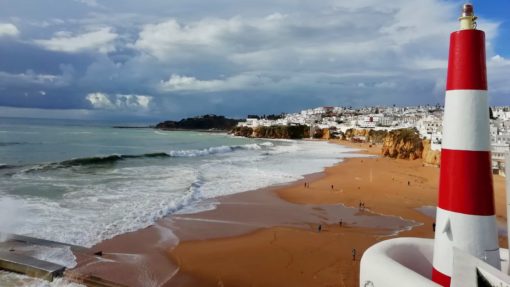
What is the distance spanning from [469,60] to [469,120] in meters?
0.74

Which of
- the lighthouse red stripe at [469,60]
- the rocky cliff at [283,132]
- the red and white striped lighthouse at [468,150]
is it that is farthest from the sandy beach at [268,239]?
the rocky cliff at [283,132]

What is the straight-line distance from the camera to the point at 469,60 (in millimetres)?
4988

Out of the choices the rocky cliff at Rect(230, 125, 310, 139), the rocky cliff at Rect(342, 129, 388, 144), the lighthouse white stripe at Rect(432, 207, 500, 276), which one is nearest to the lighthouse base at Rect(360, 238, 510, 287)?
the lighthouse white stripe at Rect(432, 207, 500, 276)

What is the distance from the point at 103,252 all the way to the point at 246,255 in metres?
4.46

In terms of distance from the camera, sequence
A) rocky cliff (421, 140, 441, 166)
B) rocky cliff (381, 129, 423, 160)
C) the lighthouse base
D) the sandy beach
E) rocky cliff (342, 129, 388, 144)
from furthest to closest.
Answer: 1. rocky cliff (342, 129, 388, 144)
2. rocky cliff (381, 129, 423, 160)
3. rocky cliff (421, 140, 441, 166)
4. the sandy beach
5. the lighthouse base

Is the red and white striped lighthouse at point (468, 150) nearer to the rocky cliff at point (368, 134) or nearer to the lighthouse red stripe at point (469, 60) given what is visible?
the lighthouse red stripe at point (469, 60)

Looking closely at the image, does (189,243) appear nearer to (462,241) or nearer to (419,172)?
(462,241)

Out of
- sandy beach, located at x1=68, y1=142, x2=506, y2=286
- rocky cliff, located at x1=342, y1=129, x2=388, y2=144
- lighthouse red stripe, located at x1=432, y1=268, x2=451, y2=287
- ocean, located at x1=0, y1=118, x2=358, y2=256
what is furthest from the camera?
rocky cliff, located at x1=342, y1=129, x2=388, y2=144

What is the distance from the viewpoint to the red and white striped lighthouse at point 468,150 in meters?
5.03

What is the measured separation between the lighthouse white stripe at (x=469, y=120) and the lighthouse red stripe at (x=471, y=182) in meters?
0.10

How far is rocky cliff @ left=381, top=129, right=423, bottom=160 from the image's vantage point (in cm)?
4906

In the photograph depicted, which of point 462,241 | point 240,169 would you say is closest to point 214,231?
point 462,241

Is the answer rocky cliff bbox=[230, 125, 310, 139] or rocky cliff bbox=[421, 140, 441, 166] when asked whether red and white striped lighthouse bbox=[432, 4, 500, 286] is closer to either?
rocky cliff bbox=[421, 140, 441, 166]

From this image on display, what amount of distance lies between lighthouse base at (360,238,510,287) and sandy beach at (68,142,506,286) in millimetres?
4358
